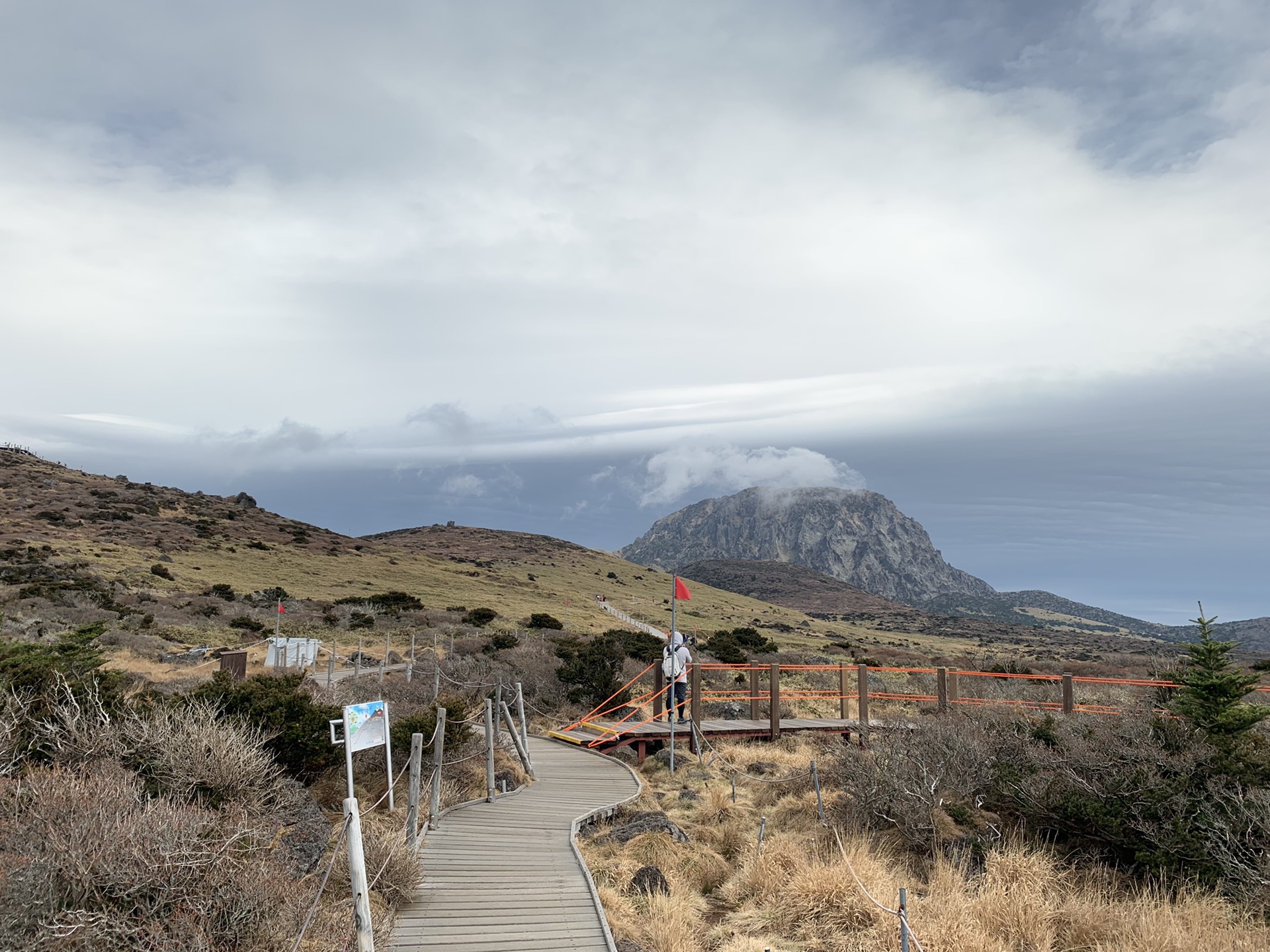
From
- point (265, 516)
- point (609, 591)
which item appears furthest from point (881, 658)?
point (265, 516)

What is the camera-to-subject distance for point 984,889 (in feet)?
27.0

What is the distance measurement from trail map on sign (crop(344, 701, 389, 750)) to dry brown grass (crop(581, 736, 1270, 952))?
3495 mm

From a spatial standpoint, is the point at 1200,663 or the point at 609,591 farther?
the point at 609,591

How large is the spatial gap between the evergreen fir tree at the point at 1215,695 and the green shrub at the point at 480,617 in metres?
35.1

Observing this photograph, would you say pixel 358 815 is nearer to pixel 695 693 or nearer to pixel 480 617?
pixel 695 693

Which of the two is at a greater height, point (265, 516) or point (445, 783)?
point (265, 516)

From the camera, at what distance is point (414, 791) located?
9367mm

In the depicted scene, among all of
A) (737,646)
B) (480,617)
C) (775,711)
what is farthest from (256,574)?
(775,711)

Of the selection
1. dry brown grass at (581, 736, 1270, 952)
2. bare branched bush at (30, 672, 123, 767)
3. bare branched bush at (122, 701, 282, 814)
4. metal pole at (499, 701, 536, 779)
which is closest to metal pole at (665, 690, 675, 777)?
metal pole at (499, 701, 536, 779)

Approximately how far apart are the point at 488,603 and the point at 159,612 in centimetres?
2230

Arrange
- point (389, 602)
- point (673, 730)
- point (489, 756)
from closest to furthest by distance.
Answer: point (489, 756) < point (673, 730) < point (389, 602)

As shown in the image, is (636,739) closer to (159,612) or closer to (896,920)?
(896,920)

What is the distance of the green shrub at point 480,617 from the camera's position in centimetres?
4209

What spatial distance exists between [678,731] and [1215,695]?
1022cm
